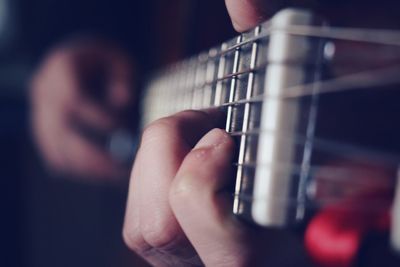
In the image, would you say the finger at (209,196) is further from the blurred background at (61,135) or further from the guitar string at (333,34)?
the blurred background at (61,135)

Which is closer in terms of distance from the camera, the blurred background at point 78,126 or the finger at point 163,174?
the finger at point 163,174

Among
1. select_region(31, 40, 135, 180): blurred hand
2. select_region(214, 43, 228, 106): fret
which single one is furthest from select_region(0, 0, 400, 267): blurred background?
select_region(214, 43, 228, 106): fret

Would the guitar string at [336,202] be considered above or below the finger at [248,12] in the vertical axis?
below

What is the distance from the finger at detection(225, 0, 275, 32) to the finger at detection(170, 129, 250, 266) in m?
0.07

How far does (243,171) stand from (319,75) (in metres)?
0.07

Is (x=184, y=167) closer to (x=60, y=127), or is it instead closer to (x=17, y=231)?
(x=60, y=127)

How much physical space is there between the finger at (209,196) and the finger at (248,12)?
73 millimetres

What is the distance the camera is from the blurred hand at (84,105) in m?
1.14

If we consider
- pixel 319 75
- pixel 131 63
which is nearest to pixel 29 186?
pixel 131 63

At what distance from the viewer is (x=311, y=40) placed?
0.30 meters

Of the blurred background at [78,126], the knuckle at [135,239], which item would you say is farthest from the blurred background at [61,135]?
the knuckle at [135,239]

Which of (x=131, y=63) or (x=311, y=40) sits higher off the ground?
(x=131, y=63)

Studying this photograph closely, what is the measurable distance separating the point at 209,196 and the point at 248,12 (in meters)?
0.12

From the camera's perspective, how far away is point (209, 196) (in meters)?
0.36
